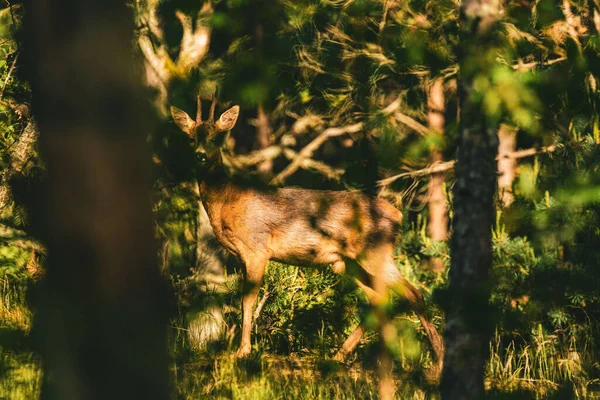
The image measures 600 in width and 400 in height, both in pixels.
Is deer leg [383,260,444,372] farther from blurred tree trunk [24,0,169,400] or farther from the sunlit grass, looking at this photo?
blurred tree trunk [24,0,169,400]

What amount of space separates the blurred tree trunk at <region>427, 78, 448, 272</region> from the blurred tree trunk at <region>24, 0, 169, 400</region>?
273 inches

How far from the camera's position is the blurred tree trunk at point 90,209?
1.92 m

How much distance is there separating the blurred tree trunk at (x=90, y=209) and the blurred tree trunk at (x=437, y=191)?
6.92m

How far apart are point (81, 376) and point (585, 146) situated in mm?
5178

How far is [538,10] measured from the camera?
292cm

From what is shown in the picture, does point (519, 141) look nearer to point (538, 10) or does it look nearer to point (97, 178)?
point (538, 10)

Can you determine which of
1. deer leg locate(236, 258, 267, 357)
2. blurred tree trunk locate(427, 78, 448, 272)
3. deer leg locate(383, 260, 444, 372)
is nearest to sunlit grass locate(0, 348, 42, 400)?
deer leg locate(236, 258, 267, 357)

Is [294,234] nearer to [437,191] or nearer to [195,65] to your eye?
[437,191]

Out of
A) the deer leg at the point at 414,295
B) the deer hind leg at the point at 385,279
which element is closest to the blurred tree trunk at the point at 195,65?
the deer hind leg at the point at 385,279

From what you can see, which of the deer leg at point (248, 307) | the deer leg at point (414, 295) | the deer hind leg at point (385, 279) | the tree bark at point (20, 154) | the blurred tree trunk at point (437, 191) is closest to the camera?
the tree bark at point (20, 154)

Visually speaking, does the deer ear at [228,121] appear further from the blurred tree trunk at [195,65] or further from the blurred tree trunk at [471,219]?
the blurred tree trunk at [471,219]

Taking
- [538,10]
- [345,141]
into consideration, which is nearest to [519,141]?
[345,141]

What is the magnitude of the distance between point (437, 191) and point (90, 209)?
27.6 ft

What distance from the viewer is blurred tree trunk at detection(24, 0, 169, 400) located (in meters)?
1.92
